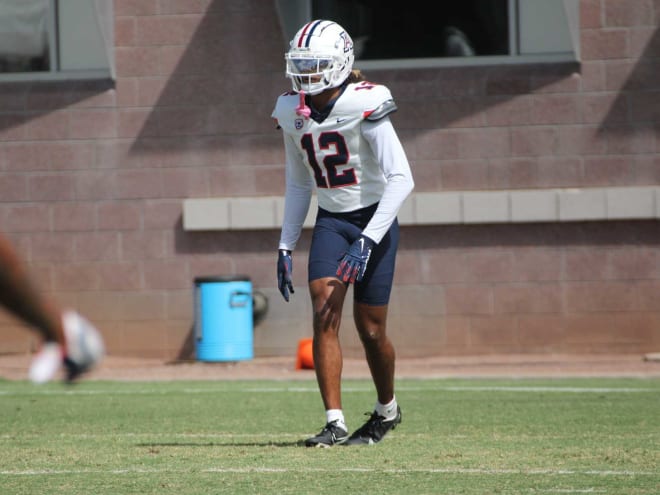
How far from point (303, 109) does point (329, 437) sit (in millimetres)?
1696

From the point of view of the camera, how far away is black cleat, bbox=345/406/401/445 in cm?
668

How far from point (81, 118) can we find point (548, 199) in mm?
5215

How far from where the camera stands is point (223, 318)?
13680mm

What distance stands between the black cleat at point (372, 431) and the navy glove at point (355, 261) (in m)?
0.82

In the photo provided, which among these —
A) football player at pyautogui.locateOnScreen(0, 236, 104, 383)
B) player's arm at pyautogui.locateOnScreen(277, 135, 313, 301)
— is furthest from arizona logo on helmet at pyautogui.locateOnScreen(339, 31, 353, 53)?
football player at pyautogui.locateOnScreen(0, 236, 104, 383)

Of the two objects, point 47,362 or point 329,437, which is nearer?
point 47,362

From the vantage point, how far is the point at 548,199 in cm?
1362

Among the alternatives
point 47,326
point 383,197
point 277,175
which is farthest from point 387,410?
point 277,175

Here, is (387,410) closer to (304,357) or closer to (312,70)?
(312,70)

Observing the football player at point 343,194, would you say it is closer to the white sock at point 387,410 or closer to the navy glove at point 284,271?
the white sock at point 387,410

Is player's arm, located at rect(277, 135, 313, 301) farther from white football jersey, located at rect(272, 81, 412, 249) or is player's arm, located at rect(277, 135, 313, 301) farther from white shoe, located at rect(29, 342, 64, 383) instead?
white shoe, located at rect(29, 342, 64, 383)

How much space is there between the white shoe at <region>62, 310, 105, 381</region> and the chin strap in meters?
3.07

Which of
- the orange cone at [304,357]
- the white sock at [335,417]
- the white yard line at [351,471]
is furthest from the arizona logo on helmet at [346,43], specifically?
the orange cone at [304,357]

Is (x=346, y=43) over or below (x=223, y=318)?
over
